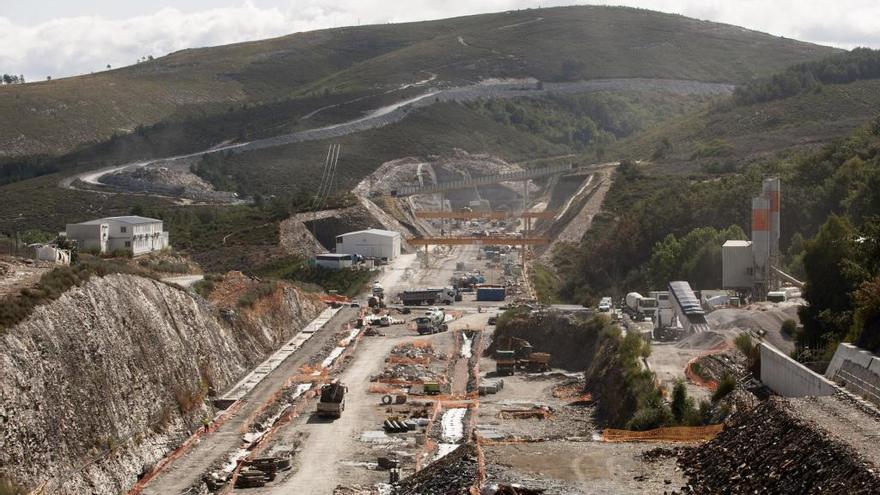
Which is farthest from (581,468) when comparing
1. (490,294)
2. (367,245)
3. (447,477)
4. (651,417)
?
(367,245)

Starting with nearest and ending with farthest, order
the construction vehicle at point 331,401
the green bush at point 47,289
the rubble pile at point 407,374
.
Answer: the green bush at point 47,289
the construction vehicle at point 331,401
the rubble pile at point 407,374

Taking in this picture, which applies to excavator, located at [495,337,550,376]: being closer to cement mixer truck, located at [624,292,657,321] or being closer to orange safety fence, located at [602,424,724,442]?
cement mixer truck, located at [624,292,657,321]

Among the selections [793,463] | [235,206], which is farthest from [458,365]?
[235,206]

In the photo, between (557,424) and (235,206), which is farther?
(235,206)

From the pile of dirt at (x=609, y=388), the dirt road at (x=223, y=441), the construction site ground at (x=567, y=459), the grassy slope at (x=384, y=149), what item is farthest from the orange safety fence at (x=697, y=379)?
the grassy slope at (x=384, y=149)

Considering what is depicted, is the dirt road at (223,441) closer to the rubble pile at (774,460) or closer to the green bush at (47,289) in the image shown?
the green bush at (47,289)

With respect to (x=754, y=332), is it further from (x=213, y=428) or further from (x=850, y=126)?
(x=850, y=126)

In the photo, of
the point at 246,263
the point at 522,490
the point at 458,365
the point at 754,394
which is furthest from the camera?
the point at 246,263
